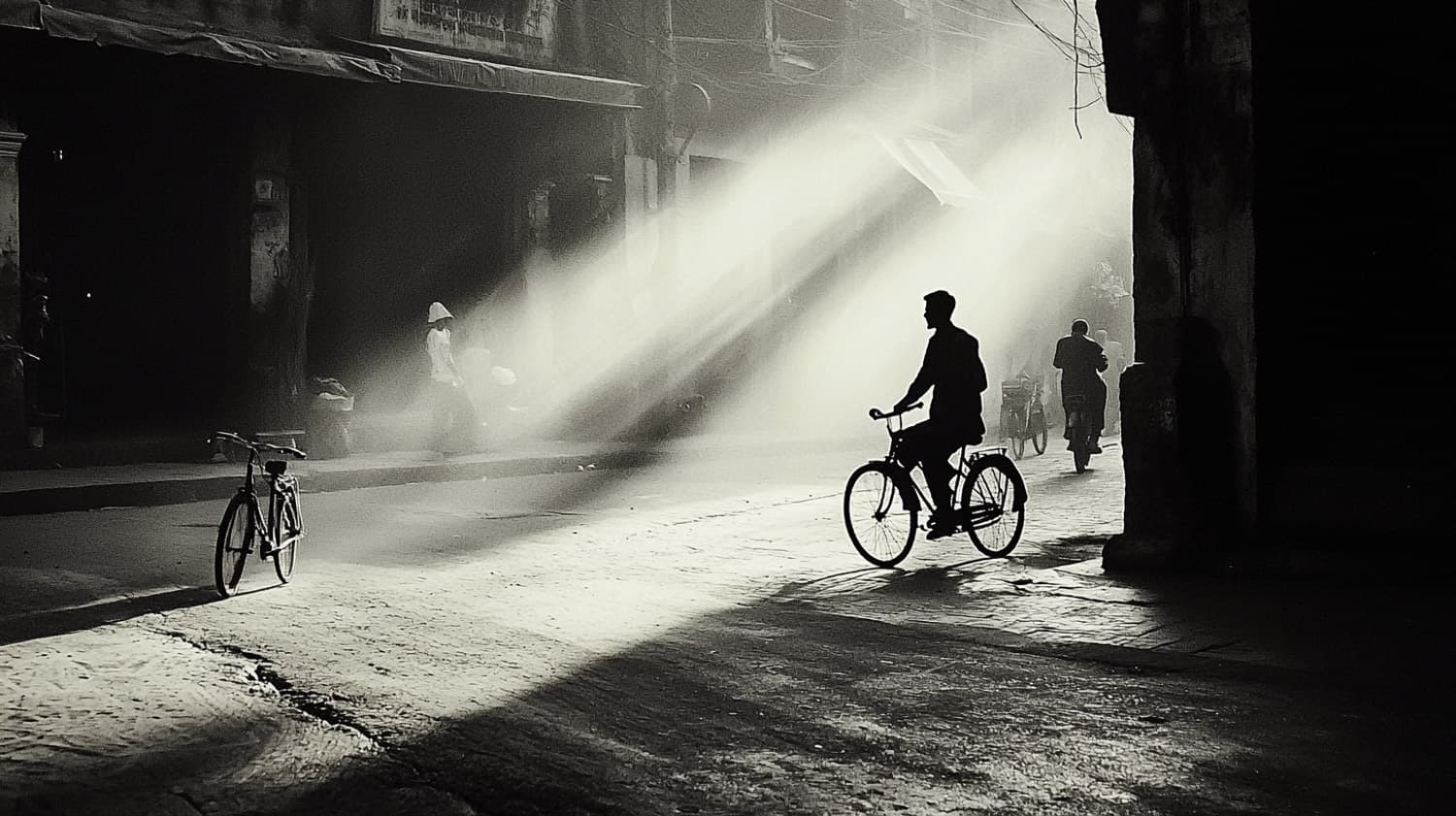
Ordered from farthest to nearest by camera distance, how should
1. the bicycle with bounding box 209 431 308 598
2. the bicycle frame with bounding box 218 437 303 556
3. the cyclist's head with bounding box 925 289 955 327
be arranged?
the cyclist's head with bounding box 925 289 955 327 < the bicycle frame with bounding box 218 437 303 556 < the bicycle with bounding box 209 431 308 598

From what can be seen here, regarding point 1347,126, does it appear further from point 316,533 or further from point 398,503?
point 398,503

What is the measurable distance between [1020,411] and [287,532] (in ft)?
41.9

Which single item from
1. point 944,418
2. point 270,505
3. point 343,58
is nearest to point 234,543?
point 270,505

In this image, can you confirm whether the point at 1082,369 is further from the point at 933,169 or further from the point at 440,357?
the point at 933,169

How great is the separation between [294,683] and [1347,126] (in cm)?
663

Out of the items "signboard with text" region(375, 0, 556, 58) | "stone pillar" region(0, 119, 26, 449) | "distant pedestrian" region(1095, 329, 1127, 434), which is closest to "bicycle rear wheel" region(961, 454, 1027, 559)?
"stone pillar" region(0, 119, 26, 449)

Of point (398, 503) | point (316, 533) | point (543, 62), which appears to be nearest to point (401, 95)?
point (543, 62)

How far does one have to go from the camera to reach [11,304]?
50.2 ft

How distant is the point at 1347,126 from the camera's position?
28.3 feet

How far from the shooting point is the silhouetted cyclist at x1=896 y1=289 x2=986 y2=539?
9.92m

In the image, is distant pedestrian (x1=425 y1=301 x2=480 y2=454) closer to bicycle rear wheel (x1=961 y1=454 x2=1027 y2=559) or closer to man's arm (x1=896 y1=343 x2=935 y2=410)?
man's arm (x1=896 y1=343 x2=935 y2=410)

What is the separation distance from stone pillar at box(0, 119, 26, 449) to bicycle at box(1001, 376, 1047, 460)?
Result: 11.9 metres

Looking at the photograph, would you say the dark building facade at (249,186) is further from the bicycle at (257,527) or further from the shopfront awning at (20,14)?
the bicycle at (257,527)

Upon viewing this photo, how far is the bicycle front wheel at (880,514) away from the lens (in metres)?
A: 9.80
